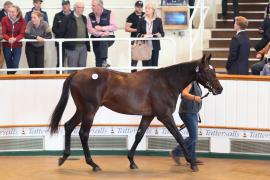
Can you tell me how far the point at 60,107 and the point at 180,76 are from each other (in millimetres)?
1904

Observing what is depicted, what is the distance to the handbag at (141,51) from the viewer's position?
1505 centimetres

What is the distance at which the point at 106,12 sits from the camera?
603 inches

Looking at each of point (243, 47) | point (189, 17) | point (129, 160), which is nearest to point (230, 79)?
point (243, 47)

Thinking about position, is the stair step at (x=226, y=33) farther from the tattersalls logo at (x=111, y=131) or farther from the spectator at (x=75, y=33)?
the tattersalls logo at (x=111, y=131)

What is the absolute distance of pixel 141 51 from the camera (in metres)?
15.1

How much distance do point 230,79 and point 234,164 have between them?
4.59 ft

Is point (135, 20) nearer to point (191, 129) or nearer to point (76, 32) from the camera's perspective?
point (76, 32)

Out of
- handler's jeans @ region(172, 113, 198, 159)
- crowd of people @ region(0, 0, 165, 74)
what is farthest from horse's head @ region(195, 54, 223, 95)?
crowd of people @ region(0, 0, 165, 74)

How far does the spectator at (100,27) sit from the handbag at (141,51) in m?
0.52

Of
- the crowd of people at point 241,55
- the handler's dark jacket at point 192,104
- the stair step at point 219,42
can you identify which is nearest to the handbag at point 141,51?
the crowd of people at point 241,55

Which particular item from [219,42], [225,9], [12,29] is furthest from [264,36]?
[12,29]

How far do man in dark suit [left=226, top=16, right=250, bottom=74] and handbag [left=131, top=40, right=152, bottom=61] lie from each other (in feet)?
4.98

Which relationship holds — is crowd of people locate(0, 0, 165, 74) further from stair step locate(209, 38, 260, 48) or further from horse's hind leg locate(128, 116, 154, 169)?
stair step locate(209, 38, 260, 48)

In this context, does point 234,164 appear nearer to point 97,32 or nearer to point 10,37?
point 97,32
